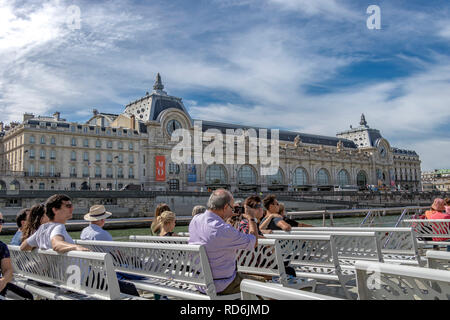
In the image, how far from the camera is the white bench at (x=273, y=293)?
198 cm

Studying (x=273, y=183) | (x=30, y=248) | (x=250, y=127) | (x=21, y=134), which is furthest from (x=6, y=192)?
(x=250, y=127)

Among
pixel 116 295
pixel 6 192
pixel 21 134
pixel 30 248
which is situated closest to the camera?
pixel 116 295

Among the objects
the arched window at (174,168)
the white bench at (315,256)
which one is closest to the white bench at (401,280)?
the white bench at (315,256)

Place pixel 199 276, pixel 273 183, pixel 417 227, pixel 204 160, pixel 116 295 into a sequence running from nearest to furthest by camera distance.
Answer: pixel 116 295 < pixel 199 276 < pixel 417 227 < pixel 204 160 < pixel 273 183

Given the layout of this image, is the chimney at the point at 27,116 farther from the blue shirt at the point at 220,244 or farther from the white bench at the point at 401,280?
the white bench at the point at 401,280

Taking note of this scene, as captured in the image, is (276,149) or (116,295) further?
(276,149)

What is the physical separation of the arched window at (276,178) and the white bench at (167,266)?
59095mm

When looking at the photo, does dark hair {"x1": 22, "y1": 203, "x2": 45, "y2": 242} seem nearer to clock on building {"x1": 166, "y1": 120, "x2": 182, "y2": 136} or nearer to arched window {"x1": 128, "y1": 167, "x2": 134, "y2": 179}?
arched window {"x1": 128, "y1": 167, "x2": 134, "y2": 179}

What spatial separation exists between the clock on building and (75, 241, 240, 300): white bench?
166ft

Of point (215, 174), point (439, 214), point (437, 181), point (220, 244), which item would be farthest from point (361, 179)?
point (220, 244)

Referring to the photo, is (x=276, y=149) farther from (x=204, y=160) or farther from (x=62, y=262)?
(x=62, y=262)

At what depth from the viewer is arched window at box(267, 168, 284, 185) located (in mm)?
63219

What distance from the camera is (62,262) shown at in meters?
3.70

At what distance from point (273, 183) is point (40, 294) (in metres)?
60.7
